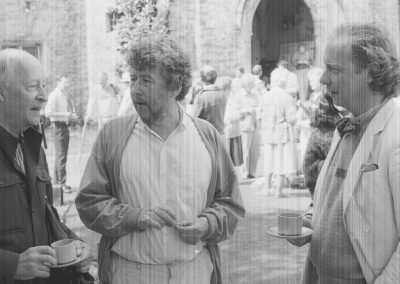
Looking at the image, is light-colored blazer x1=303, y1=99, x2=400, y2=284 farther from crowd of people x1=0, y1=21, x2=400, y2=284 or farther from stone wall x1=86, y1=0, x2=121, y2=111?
stone wall x1=86, y1=0, x2=121, y2=111

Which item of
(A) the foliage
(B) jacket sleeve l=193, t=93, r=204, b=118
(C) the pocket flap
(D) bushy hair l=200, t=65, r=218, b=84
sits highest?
(A) the foliage

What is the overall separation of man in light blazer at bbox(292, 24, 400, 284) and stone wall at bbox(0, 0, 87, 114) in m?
17.4

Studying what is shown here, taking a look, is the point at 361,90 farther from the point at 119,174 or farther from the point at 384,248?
the point at 119,174

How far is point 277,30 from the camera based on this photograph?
70.3 ft

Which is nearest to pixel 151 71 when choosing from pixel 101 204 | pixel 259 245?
pixel 101 204

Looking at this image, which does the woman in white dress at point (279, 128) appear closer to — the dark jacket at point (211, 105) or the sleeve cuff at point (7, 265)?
the dark jacket at point (211, 105)

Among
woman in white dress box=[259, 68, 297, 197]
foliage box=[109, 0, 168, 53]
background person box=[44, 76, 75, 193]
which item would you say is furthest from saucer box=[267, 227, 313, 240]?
foliage box=[109, 0, 168, 53]

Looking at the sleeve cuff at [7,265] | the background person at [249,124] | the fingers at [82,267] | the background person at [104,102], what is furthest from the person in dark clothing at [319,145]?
the background person at [104,102]

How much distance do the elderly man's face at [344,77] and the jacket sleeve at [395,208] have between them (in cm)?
29

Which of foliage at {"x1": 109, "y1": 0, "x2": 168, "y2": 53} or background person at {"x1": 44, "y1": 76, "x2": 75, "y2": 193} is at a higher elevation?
foliage at {"x1": 109, "y1": 0, "x2": 168, "y2": 53}

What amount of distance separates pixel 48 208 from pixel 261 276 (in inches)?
105

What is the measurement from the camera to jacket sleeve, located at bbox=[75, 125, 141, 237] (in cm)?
220

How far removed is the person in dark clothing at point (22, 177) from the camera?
1869 millimetres

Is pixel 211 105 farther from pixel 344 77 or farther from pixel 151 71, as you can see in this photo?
pixel 344 77
